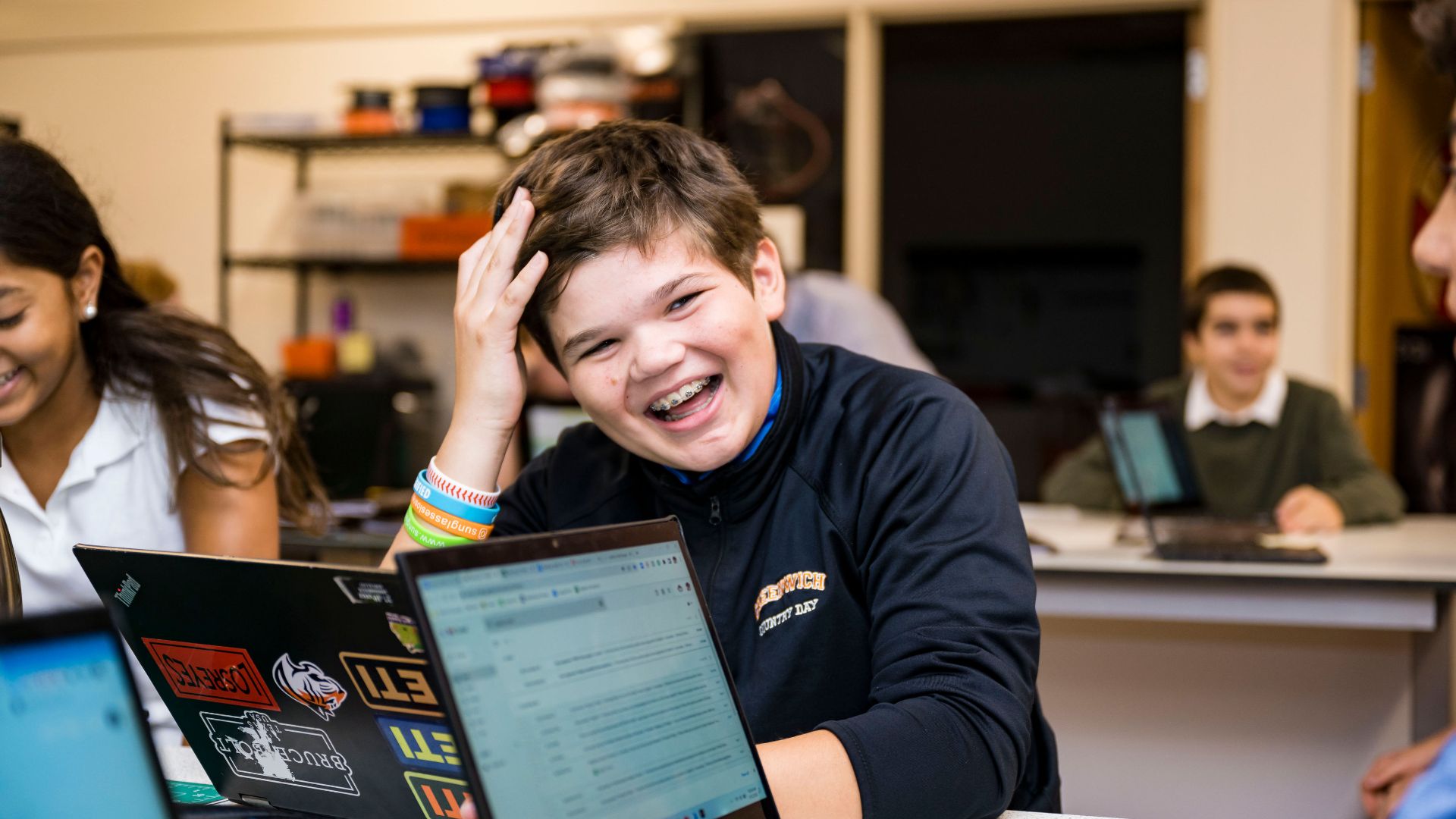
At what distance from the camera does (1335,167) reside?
398 cm

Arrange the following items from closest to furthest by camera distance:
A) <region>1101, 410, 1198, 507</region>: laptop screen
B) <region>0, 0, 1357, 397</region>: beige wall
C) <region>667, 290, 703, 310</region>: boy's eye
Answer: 1. <region>667, 290, 703, 310</region>: boy's eye
2. <region>1101, 410, 1198, 507</region>: laptop screen
3. <region>0, 0, 1357, 397</region>: beige wall

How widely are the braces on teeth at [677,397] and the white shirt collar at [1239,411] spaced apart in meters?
2.44

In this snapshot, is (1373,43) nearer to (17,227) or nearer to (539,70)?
(539,70)

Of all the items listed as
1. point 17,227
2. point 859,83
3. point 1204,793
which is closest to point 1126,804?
point 1204,793

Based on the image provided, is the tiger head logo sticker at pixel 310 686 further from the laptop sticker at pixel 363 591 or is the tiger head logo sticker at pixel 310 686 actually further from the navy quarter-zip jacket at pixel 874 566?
the navy quarter-zip jacket at pixel 874 566

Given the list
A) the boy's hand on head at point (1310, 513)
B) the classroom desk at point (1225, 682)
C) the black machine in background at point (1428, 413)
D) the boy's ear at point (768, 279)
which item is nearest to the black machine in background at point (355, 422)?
the classroom desk at point (1225, 682)

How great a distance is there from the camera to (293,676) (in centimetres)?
81

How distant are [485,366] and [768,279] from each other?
27cm

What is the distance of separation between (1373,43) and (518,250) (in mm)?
3802

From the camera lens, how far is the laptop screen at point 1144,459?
253 centimetres

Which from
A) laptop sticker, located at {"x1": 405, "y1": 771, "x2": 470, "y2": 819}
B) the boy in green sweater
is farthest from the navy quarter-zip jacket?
the boy in green sweater

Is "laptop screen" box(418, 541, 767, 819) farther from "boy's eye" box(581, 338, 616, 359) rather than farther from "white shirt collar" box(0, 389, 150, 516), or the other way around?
"white shirt collar" box(0, 389, 150, 516)

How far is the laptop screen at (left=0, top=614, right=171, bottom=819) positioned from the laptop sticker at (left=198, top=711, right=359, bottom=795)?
211 mm

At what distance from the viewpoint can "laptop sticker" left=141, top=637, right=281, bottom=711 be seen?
83cm
